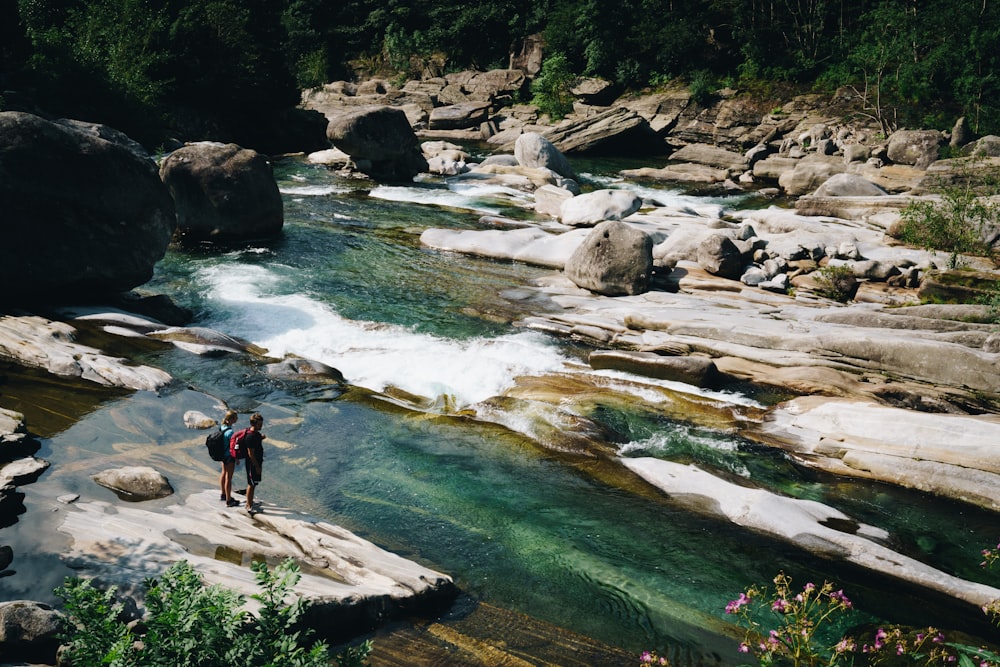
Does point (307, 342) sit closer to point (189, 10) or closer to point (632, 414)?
point (632, 414)

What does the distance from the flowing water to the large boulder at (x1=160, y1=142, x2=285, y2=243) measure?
2879 mm

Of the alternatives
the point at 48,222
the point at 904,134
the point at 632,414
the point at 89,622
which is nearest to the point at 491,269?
the point at 632,414

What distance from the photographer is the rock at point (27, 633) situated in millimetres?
6121

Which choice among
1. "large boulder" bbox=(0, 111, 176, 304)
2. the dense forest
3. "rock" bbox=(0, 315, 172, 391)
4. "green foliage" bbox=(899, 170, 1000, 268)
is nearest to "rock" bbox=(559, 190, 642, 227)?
"green foliage" bbox=(899, 170, 1000, 268)

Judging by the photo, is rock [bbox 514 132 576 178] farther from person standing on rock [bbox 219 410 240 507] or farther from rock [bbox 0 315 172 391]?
person standing on rock [bbox 219 410 240 507]

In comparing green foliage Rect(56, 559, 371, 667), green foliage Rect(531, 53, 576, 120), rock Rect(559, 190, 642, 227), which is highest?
green foliage Rect(531, 53, 576, 120)

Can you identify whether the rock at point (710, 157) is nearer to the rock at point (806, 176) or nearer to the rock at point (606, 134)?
the rock at point (606, 134)

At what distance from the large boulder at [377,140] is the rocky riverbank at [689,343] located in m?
0.14

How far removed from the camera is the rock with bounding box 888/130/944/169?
1340 inches

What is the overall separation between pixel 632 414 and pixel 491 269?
31.3 feet

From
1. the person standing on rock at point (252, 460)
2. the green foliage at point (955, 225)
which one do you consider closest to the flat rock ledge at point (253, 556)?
the person standing on rock at point (252, 460)

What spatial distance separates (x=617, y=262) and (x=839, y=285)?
5734mm

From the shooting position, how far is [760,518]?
10.1 m

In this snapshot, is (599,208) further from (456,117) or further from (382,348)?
(456,117)
